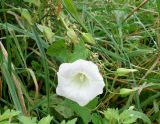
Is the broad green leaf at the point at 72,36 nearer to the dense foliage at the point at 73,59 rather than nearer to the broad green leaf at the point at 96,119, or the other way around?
the dense foliage at the point at 73,59

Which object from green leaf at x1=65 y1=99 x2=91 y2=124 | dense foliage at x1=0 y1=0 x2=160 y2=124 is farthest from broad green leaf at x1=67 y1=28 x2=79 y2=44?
green leaf at x1=65 y1=99 x2=91 y2=124

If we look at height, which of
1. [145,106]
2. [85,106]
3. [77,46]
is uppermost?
[77,46]

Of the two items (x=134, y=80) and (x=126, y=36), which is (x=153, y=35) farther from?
(x=134, y=80)

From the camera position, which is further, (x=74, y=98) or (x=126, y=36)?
(x=126, y=36)

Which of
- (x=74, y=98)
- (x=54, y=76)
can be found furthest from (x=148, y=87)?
(x=74, y=98)

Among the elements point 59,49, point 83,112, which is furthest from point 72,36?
point 83,112

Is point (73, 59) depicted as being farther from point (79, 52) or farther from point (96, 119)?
point (96, 119)

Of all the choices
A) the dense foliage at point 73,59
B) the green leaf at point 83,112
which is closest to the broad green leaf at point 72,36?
the dense foliage at point 73,59
